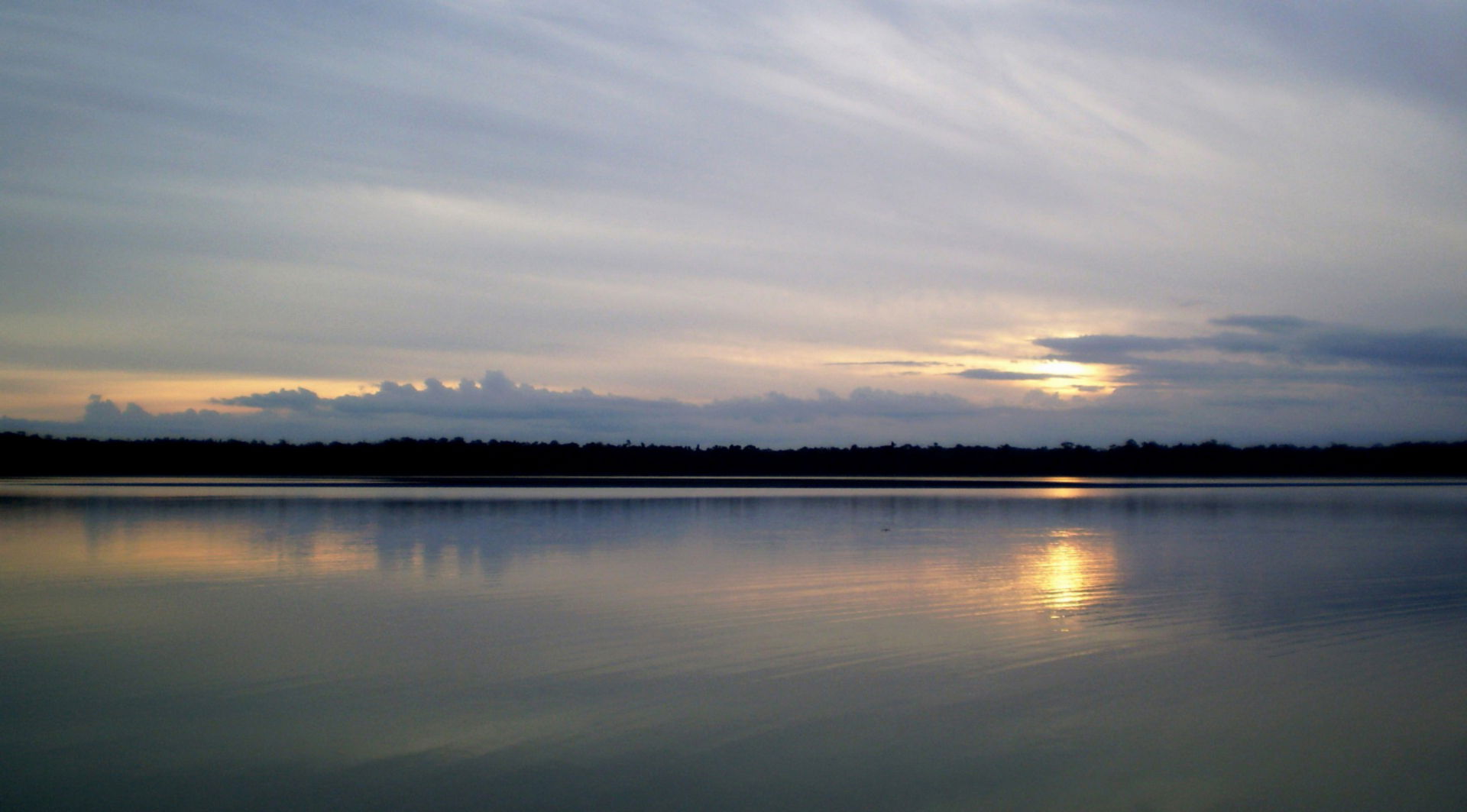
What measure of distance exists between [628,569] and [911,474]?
69219 millimetres

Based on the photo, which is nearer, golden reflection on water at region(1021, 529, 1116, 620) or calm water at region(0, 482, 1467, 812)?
calm water at region(0, 482, 1467, 812)

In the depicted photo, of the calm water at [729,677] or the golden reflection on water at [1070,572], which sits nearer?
the calm water at [729,677]

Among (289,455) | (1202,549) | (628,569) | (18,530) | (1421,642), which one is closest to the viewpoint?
(1421,642)

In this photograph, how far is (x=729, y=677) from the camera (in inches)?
319

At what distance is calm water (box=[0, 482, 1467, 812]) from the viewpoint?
575 centimetres

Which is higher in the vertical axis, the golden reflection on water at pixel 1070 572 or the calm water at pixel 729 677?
the golden reflection on water at pixel 1070 572

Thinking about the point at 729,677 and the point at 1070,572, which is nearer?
the point at 729,677

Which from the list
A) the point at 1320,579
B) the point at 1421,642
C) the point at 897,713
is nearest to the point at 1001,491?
the point at 1320,579

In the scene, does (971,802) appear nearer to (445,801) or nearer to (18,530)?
(445,801)

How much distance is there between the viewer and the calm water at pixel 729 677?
5.75 meters

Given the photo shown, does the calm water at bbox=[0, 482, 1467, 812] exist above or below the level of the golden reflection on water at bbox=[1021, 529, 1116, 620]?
below

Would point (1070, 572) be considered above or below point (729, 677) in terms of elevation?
above

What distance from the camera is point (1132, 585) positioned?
1323cm

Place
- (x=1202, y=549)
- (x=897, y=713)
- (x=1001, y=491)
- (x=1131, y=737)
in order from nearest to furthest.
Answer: (x=1131, y=737), (x=897, y=713), (x=1202, y=549), (x=1001, y=491)
